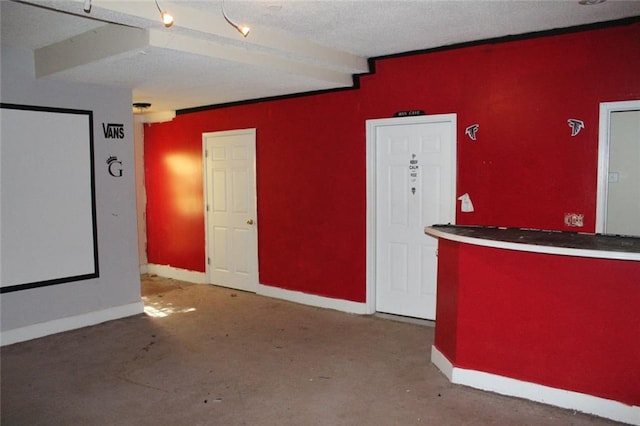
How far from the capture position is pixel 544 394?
3148mm

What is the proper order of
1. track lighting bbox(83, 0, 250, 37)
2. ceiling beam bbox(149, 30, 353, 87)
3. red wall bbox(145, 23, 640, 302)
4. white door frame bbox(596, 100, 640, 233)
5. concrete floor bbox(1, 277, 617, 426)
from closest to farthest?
track lighting bbox(83, 0, 250, 37) < concrete floor bbox(1, 277, 617, 426) < ceiling beam bbox(149, 30, 353, 87) < white door frame bbox(596, 100, 640, 233) < red wall bbox(145, 23, 640, 302)

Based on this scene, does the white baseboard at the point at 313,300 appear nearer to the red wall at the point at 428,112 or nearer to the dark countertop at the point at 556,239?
the red wall at the point at 428,112

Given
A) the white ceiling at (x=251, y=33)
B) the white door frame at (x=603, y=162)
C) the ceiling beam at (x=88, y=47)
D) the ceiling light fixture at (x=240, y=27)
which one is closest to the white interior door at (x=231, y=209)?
the white ceiling at (x=251, y=33)

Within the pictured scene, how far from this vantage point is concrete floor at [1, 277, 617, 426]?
3080mm

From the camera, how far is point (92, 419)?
10.1 feet

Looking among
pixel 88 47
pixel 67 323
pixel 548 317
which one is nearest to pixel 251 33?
pixel 88 47

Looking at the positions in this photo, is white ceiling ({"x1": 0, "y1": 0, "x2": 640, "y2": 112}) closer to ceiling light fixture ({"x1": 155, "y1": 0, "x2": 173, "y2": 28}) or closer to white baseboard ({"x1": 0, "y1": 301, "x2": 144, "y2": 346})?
ceiling light fixture ({"x1": 155, "y1": 0, "x2": 173, "y2": 28})

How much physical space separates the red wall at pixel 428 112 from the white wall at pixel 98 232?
61.0 inches

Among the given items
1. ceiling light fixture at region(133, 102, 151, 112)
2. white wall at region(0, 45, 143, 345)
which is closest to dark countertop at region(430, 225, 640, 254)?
white wall at region(0, 45, 143, 345)

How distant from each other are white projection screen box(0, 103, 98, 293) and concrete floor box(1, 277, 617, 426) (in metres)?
0.68

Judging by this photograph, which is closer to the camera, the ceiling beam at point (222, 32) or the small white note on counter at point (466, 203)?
the ceiling beam at point (222, 32)

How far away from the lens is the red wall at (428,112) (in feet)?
12.8

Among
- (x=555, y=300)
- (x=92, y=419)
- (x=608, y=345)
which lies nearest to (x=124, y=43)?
(x=92, y=419)

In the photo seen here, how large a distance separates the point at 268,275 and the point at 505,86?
3508 mm
